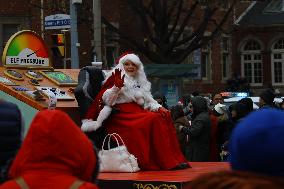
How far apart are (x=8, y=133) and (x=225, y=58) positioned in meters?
39.4

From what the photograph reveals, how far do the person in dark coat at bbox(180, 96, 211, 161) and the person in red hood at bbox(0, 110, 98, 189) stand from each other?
6.44 metres

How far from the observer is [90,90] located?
8281 millimetres

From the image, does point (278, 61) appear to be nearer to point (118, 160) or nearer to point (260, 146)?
point (118, 160)

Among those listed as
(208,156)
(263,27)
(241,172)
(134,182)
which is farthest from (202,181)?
(263,27)

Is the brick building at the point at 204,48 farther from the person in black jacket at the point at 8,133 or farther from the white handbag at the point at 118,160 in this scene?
the person in black jacket at the point at 8,133

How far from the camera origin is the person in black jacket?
11.0ft

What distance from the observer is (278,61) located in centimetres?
4288

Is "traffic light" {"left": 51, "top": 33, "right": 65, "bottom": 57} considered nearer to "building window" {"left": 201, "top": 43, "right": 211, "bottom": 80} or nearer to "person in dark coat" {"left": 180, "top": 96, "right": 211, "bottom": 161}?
"person in dark coat" {"left": 180, "top": 96, "right": 211, "bottom": 161}

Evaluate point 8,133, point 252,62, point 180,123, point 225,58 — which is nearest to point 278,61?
point 252,62

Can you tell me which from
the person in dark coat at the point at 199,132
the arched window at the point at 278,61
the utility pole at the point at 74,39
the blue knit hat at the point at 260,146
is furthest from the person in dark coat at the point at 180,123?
the arched window at the point at 278,61

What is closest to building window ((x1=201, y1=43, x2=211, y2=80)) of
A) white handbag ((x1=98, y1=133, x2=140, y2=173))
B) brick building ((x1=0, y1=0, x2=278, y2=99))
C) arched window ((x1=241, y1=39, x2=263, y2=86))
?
brick building ((x1=0, y1=0, x2=278, y2=99))

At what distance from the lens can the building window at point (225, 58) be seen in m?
41.9

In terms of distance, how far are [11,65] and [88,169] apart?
673 centimetres

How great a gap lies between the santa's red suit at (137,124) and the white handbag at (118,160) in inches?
5.9
